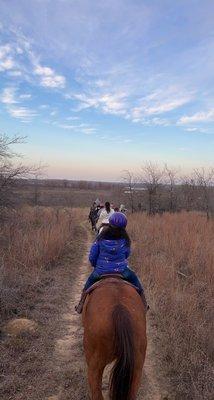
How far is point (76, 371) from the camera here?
5203 millimetres

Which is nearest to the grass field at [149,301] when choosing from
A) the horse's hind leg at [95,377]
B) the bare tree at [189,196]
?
the horse's hind leg at [95,377]

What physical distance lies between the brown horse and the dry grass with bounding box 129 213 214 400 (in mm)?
1159

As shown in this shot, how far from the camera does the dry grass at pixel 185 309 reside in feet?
16.0

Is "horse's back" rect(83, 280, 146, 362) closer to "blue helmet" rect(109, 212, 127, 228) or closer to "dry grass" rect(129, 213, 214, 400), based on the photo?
"blue helmet" rect(109, 212, 127, 228)

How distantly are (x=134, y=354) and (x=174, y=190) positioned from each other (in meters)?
31.0

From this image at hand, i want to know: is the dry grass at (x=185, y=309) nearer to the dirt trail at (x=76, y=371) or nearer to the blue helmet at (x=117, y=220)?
the dirt trail at (x=76, y=371)

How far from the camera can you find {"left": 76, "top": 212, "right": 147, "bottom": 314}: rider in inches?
192

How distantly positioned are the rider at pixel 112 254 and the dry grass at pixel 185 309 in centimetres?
122

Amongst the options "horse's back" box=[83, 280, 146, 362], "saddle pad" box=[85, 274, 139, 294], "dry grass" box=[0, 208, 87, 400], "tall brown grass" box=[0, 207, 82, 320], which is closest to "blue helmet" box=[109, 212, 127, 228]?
"saddle pad" box=[85, 274, 139, 294]

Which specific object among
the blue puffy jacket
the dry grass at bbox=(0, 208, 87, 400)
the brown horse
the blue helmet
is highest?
the blue helmet

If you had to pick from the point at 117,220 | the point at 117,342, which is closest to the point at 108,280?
the point at 117,220

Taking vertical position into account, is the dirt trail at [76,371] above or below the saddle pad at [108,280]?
below

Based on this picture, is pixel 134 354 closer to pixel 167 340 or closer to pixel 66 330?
pixel 167 340

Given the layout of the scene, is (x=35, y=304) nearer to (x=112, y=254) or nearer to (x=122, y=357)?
(x=112, y=254)
